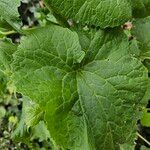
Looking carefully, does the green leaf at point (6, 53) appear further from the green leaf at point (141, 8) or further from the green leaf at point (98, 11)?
the green leaf at point (141, 8)

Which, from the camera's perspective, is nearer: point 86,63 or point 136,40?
point 86,63

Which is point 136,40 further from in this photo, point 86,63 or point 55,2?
point 55,2

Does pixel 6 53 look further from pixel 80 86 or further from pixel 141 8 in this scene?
pixel 141 8

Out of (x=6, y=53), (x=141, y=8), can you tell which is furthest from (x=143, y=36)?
(x=6, y=53)

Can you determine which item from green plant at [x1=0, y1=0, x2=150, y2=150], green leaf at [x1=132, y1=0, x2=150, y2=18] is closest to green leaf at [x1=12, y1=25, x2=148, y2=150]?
green plant at [x1=0, y1=0, x2=150, y2=150]

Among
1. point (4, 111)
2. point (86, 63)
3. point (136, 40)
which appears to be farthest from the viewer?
point (4, 111)

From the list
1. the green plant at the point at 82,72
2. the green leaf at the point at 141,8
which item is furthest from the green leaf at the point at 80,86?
the green leaf at the point at 141,8

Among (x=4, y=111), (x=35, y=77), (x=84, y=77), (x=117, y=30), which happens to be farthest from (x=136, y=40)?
(x=4, y=111)

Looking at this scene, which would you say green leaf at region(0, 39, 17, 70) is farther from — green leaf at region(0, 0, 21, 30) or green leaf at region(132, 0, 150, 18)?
green leaf at region(132, 0, 150, 18)
